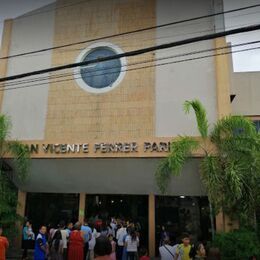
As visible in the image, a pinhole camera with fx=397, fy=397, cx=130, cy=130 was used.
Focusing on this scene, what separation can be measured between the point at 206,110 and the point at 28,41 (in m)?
8.76

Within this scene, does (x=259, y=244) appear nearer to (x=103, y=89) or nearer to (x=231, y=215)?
(x=231, y=215)

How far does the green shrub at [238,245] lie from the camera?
11.4 m

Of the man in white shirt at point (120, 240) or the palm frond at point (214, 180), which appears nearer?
the palm frond at point (214, 180)

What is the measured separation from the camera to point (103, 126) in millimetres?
15766

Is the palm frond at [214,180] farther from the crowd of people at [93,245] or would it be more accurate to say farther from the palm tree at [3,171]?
the palm tree at [3,171]

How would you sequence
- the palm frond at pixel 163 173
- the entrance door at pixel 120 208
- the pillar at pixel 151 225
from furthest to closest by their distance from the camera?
1. the entrance door at pixel 120 208
2. the pillar at pixel 151 225
3. the palm frond at pixel 163 173

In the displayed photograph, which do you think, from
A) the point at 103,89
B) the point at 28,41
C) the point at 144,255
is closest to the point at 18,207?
the point at 103,89

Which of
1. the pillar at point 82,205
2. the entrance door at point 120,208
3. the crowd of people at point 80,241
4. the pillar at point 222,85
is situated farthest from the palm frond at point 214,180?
the pillar at point 82,205

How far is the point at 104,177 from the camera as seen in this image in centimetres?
1611

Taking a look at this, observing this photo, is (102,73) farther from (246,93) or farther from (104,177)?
(246,93)

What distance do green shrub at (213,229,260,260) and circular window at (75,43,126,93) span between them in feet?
24.6

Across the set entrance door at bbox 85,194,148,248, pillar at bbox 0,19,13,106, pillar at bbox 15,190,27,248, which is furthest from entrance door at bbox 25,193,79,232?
pillar at bbox 0,19,13,106

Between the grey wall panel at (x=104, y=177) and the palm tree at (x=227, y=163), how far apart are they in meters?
1.41

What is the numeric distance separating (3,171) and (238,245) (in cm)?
963
